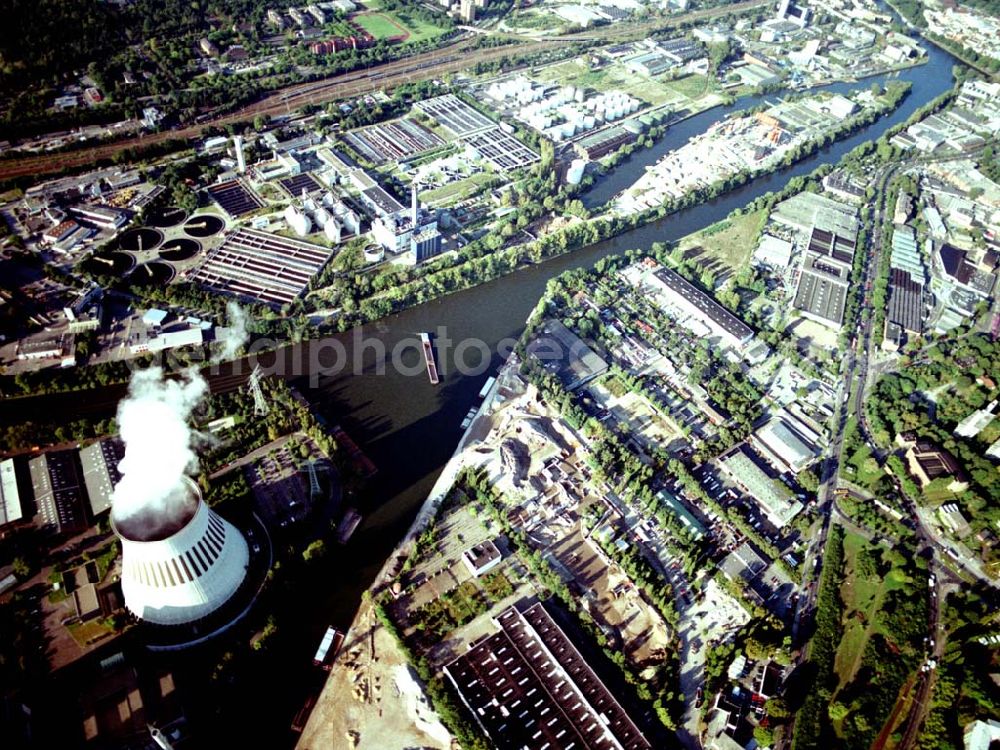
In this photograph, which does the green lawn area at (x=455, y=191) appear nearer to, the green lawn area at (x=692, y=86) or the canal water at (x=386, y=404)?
the canal water at (x=386, y=404)

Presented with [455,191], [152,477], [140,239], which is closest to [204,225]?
[140,239]

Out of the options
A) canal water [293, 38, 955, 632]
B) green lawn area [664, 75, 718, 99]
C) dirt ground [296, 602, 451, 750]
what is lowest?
dirt ground [296, 602, 451, 750]

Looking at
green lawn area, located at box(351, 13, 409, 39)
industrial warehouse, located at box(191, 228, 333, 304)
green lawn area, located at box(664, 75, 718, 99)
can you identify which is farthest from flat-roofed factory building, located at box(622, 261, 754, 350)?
green lawn area, located at box(351, 13, 409, 39)

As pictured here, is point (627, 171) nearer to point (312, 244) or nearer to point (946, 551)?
point (312, 244)

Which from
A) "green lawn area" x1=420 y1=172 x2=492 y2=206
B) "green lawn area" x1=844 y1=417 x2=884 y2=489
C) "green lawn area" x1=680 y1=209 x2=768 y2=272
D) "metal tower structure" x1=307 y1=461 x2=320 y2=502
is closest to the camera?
"metal tower structure" x1=307 y1=461 x2=320 y2=502

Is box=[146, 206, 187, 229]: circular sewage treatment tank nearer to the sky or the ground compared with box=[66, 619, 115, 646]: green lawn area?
nearer to the sky

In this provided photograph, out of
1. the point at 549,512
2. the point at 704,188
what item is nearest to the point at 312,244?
the point at 549,512

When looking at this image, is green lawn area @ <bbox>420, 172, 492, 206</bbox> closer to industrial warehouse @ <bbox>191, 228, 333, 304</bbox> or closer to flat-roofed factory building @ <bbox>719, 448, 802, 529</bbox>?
industrial warehouse @ <bbox>191, 228, 333, 304</bbox>
